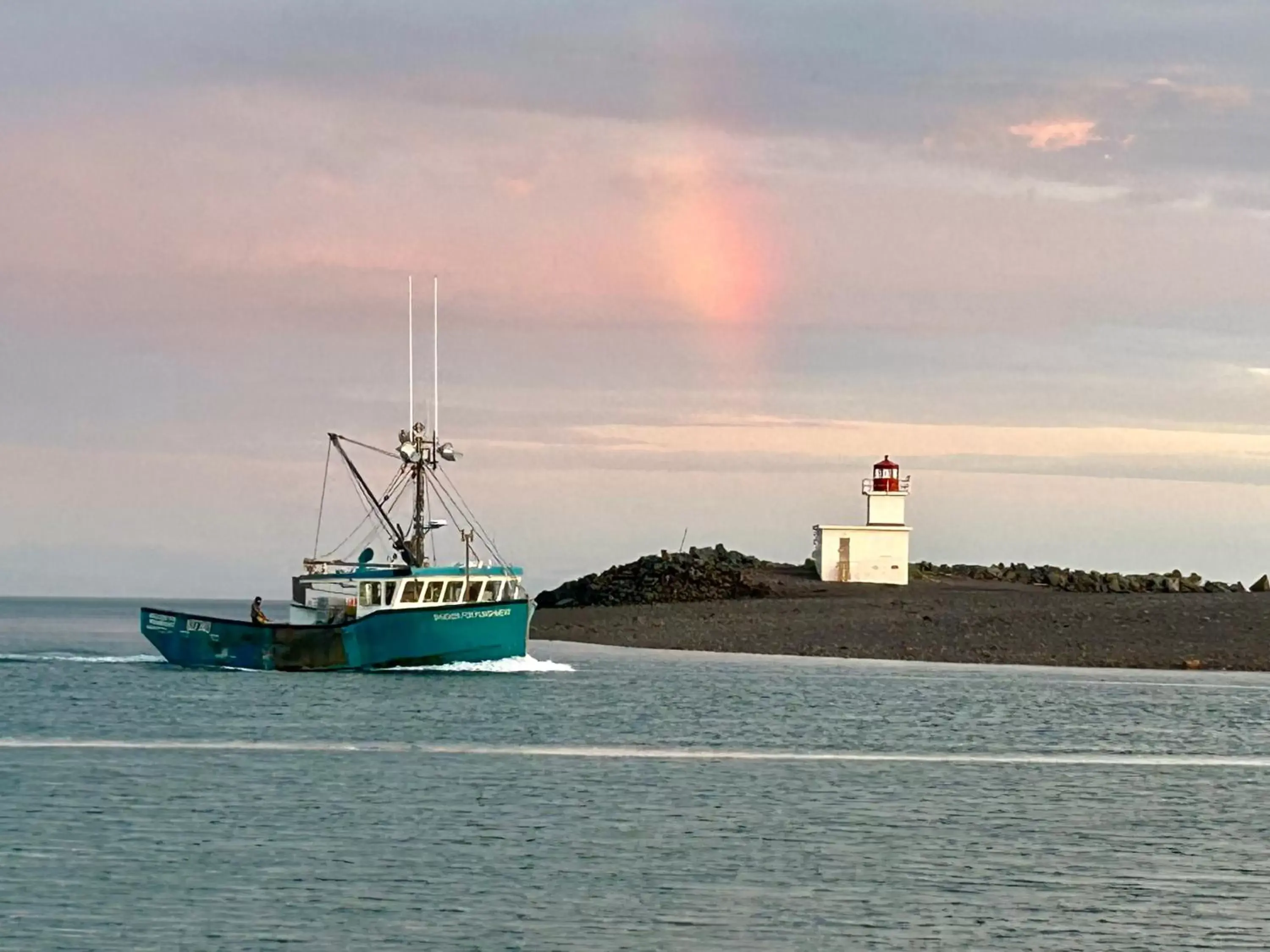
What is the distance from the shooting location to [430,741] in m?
47.8

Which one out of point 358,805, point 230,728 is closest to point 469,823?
point 358,805

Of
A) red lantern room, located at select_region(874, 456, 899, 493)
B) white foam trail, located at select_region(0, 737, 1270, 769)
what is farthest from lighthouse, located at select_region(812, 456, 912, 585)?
white foam trail, located at select_region(0, 737, 1270, 769)

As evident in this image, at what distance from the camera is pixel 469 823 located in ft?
108

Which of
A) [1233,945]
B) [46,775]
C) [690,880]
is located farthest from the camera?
[46,775]

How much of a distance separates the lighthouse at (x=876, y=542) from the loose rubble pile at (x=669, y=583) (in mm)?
5162

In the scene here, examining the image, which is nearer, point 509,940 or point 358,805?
point 509,940

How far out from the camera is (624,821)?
33.5 meters

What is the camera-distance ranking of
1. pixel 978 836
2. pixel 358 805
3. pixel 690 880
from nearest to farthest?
pixel 690 880, pixel 978 836, pixel 358 805

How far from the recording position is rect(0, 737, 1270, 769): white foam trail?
4459 centimetres

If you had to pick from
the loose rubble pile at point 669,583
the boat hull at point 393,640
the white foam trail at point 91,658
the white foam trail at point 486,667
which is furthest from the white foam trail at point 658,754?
the loose rubble pile at point 669,583

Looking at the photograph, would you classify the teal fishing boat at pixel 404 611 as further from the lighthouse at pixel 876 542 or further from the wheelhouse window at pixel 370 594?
the lighthouse at pixel 876 542

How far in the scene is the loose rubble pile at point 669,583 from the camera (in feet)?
372

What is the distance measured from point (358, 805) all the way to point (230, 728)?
55.9 feet

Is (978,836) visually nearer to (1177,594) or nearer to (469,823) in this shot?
(469,823)
